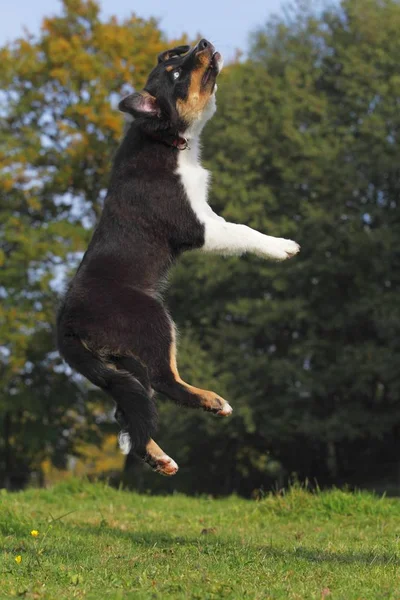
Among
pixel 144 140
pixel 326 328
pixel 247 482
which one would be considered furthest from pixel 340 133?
pixel 144 140

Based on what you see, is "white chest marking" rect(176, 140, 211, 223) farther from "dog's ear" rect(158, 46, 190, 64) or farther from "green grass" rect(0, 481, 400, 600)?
"green grass" rect(0, 481, 400, 600)

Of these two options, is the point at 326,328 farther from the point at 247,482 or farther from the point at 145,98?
the point at 145,98

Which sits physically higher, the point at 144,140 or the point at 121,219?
the point at 144,140

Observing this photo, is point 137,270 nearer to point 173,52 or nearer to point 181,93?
point 181,93

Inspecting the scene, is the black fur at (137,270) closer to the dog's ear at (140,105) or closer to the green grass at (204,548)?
the dog's ear at (140,105)

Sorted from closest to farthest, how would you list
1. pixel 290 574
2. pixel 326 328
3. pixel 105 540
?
pixel 290 574 → pixel 105 540 → pixel 326 328

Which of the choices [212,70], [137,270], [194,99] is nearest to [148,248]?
[137,270]

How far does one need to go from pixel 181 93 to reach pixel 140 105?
0.35 meters

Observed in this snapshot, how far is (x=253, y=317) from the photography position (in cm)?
2362

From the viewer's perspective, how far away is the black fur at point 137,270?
5.13m

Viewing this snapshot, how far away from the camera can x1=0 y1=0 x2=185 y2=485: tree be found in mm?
25500

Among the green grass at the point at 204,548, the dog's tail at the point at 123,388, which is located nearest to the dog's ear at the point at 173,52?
the dog's tail at the point at 123,388

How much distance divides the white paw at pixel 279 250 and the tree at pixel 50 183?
65.5ft

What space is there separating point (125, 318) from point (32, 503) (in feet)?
17.5
